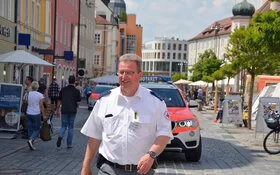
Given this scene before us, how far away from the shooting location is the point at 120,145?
4566mm

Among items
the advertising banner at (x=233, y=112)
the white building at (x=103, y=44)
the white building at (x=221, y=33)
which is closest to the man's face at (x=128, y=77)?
the advertising banner at (x=233, y=112)

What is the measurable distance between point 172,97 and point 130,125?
9.01 m

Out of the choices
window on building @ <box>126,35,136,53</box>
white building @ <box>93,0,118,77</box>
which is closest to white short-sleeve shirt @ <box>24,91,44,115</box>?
white building @ <box>93,0,118,77</box>

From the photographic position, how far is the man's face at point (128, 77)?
15.0 feet

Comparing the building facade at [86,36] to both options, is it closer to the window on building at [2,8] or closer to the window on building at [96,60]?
the window on building at [96,60]

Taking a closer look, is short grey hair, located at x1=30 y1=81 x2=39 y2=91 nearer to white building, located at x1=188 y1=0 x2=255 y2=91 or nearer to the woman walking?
the woman walking

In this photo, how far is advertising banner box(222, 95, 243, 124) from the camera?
79.5 feet

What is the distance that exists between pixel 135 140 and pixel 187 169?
22.6ft

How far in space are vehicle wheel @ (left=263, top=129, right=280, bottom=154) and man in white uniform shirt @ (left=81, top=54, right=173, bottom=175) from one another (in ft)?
35.4

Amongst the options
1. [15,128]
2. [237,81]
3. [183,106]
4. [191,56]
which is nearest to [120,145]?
[183,106]

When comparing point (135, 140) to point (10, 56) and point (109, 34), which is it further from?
point (109, 34)

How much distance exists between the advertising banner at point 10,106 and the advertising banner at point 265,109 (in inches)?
316

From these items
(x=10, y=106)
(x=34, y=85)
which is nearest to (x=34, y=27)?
(x=10, y=106)

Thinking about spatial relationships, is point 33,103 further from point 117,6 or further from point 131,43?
point 117,6
